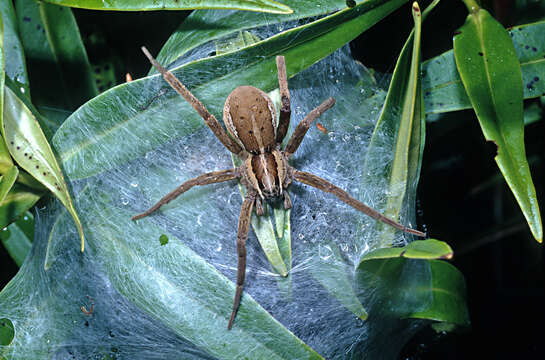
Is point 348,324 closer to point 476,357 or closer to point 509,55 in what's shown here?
point 476,357

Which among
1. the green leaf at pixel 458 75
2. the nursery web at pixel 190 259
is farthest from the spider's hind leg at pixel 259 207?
the green leaf at pixel 458 75

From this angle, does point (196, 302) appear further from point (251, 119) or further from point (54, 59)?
point (54, 59)

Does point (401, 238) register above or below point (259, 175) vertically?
below

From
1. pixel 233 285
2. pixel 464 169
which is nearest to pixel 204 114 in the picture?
pixel 233 285

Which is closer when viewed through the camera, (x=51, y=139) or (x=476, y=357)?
(x=51, y=139)

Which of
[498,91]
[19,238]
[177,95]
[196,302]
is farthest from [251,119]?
[19,238]

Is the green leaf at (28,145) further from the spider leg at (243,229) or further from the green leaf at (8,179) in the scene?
the spider leg at (243,229)
